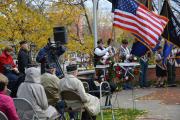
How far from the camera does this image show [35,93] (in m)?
7.63

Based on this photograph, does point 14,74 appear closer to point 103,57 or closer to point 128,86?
point 103,57

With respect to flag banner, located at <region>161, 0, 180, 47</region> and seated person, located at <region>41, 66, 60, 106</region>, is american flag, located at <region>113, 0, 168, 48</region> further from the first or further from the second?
seated person, located at <region>41, 66, 60, 106</region>

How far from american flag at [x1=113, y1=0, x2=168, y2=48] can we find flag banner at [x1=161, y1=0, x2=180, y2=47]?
946 mm

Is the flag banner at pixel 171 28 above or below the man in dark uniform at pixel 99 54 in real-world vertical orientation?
above

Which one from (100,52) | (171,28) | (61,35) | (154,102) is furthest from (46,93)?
(100,52)

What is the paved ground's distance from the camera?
11367mm

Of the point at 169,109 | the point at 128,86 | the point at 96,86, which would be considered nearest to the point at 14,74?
the point at 96,86

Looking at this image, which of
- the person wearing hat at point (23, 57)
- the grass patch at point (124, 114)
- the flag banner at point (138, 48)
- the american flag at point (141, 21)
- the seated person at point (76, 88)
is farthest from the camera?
the flag banner at point (138, 48)

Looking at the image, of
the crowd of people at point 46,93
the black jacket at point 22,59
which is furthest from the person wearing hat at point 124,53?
the crowd of people at point 46,93

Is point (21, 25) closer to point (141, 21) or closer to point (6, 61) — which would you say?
point (6, 61)

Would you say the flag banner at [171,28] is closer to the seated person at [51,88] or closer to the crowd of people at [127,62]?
the crowd of people at [127,62]

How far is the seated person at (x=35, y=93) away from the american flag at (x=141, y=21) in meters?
4.68

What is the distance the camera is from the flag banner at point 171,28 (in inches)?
501

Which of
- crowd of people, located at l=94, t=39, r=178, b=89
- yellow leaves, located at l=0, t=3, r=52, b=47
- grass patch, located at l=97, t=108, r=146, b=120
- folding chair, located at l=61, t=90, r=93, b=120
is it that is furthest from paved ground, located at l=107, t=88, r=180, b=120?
yellow leaves, located at l=0, t=3, r=52, b=47
